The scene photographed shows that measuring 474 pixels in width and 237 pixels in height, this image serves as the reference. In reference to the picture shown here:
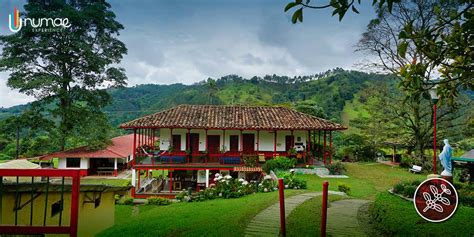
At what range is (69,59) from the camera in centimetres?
2398

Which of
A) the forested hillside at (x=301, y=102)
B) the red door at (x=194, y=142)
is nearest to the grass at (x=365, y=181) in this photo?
the forested hillside at (x=301, y=102)

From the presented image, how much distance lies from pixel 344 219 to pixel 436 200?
2491mm

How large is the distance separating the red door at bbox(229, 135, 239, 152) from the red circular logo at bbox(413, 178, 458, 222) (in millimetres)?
16222

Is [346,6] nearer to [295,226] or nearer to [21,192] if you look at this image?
[295,226]

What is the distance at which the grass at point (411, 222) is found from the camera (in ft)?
17.8

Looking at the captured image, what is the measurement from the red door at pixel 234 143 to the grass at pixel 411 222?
14361mm

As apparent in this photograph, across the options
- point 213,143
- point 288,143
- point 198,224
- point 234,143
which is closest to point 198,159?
point 213,143

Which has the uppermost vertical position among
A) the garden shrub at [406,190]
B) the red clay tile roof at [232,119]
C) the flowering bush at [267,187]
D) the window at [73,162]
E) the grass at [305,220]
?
the red clay tile roof at [232,119]

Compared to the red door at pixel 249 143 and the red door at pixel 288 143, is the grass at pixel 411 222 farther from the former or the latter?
the red door at pixel 249 143

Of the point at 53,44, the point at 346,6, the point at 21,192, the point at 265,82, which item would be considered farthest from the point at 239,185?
the point at 265,82

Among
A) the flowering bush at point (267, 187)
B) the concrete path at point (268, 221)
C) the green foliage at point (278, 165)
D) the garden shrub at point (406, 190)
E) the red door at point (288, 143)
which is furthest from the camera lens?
the red door at point (288, 143)

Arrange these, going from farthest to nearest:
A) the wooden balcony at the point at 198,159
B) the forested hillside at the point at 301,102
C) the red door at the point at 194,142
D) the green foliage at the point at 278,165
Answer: the forested hillside at the point at 301,102, the red door at the point at 194,142, the wooden balcony at the point at 198,159, the green foliage at the point at 278,165

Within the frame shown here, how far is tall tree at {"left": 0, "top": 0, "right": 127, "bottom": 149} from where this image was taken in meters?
22.6

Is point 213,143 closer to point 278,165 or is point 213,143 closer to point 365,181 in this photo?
point 278,165
